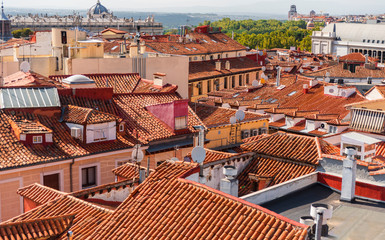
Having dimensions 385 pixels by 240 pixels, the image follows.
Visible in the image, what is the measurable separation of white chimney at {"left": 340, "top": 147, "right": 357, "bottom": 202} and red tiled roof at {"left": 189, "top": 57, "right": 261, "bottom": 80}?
1552 inches

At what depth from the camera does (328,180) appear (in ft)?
54.9

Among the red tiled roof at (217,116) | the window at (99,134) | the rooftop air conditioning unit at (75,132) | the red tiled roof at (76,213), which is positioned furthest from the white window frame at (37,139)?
the red tiled roof at (217,116)

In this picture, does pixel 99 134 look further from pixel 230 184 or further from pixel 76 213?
pixel 230 184

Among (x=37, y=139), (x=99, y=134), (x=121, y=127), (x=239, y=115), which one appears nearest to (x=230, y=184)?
(x=99, y=134)

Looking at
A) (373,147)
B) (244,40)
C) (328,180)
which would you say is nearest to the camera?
(328,180)

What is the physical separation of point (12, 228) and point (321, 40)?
383ft

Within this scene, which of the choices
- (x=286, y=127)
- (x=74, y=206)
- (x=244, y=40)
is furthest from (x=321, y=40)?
(x=74, y=206)

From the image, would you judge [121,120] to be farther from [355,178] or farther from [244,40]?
[244,40]

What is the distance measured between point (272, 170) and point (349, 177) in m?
3.35

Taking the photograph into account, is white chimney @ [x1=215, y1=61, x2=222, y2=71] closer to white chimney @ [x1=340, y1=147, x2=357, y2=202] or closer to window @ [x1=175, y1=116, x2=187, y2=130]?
window @ [x1=175, y1=116, x2=187, y2=130]

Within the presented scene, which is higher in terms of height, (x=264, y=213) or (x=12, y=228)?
(x=264, y=213)

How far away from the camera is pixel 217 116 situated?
98.7 ft

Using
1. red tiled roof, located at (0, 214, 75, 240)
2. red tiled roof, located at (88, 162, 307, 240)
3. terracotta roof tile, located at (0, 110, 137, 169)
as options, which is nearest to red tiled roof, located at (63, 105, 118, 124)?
terracotta roof tile, located at (0, 110, 137, 169)

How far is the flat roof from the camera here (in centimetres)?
1301
